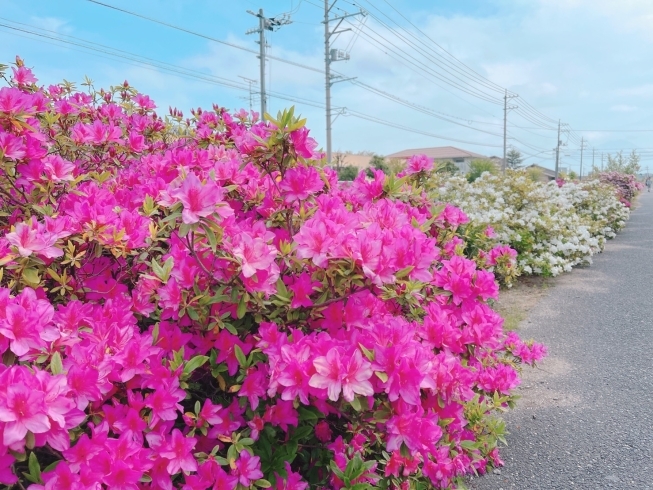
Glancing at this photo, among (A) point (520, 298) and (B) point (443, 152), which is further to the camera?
(B) point (443, 152)

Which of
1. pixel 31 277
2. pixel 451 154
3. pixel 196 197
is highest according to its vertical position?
pixel 451 154

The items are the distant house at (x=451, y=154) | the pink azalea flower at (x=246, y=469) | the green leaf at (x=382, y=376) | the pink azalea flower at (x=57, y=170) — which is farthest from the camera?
the distant house at (x=451, y=154)

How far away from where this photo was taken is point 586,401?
10.8 ft

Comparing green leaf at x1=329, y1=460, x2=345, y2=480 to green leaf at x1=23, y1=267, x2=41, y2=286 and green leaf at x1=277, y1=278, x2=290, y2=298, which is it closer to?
green leaf at x1=277, y1=278, x2=290, y2=298

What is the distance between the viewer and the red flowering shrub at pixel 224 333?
1157mm

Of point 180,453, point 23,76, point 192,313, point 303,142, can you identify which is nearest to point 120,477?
point 180,453

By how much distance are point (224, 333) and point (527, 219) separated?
6968mm

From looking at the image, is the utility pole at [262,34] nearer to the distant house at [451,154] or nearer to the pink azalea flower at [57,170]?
the pink azalea flower at [57,170]

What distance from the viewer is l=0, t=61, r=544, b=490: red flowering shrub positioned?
116 centimetres

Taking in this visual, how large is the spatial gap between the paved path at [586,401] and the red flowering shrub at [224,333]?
999mm

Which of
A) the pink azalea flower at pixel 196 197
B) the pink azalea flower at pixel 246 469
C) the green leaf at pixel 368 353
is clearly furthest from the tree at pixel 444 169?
the pink azalea flower at pixel 246 469

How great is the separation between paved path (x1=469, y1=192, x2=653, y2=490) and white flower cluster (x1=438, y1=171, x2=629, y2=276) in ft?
3.70

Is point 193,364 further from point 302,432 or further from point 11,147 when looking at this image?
point 11,147

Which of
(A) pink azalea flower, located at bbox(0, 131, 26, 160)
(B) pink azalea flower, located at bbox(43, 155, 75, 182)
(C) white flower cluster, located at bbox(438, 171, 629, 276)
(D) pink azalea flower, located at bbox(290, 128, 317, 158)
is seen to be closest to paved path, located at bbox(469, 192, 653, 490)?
(C) white flower cluster, located at bbox(438, 171, 629, 276)
